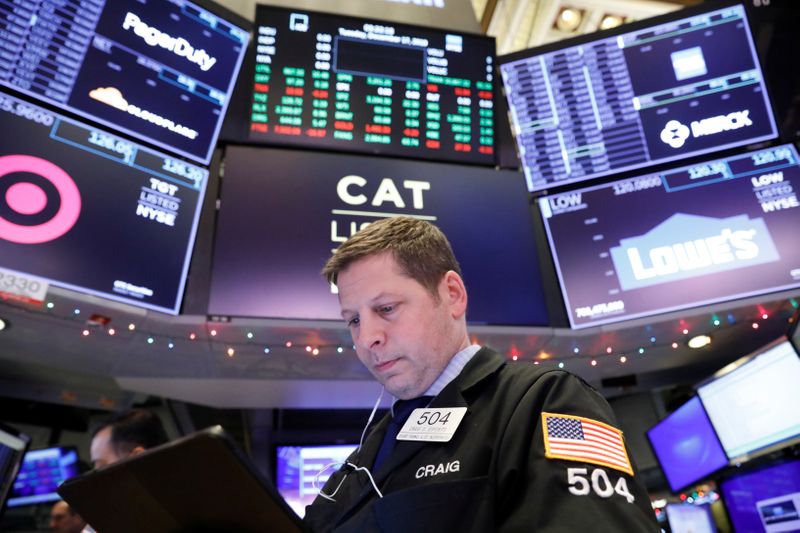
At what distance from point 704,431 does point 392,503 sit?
3.25 m

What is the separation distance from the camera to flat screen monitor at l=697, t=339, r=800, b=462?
326cm

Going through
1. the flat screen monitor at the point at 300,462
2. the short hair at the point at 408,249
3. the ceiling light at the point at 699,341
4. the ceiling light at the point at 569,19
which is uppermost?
the ceiling light at the point at 569,19

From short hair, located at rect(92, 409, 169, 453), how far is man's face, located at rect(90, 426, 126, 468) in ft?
0.05

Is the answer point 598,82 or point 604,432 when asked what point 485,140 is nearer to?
point 598,82

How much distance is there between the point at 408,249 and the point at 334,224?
6.82 feet

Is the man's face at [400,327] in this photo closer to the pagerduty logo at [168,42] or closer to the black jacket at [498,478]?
the black jacket at [498,478]

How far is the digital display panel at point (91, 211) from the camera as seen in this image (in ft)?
9.34

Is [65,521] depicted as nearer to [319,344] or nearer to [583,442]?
[319,344]

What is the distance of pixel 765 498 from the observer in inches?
125

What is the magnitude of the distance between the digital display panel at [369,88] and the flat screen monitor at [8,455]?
1853 mm

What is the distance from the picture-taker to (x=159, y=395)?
4426mm

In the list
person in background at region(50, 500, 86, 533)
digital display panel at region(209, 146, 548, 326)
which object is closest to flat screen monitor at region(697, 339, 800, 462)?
digital display panel at region(209, 146, 548, 326)

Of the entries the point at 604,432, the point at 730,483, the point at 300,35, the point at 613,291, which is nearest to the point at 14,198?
the point at 300,35

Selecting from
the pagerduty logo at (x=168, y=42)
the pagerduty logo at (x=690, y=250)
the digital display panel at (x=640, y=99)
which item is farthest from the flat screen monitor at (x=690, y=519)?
the pagerduty logo at (x=168, y=42)
